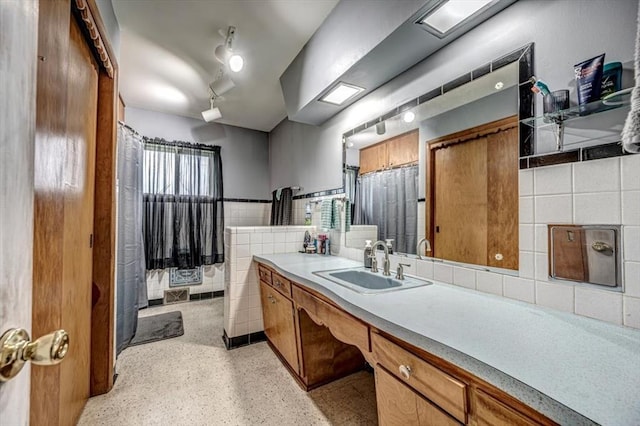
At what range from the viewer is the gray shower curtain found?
7.00 ft

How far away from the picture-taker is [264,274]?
2207mm

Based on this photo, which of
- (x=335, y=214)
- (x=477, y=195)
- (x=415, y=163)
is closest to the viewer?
(x=477, y=195)

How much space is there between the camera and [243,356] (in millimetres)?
2188

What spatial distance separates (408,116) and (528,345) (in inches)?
54.9

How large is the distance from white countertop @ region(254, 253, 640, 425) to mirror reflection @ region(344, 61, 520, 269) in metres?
0.31

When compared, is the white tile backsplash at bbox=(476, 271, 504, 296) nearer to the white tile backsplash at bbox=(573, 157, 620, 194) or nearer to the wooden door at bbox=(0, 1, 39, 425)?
the white tile backsplash at bbox=(573, 157, 620, 194)

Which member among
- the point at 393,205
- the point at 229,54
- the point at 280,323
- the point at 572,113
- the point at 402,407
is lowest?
the point at 280,323

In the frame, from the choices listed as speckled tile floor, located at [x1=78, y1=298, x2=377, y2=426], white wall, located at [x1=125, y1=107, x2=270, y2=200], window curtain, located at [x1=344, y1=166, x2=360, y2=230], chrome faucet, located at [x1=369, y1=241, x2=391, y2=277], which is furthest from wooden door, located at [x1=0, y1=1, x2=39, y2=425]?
white wall, located at [x1=125, y1=107, x2=270, y2=200]

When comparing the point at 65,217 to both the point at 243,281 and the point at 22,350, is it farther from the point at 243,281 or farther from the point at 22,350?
the point at 243,281

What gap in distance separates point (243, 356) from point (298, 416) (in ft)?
2.79

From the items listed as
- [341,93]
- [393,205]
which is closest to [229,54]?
[341,93]

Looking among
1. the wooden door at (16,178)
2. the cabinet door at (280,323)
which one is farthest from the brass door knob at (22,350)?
the cabinet door at (280,323)

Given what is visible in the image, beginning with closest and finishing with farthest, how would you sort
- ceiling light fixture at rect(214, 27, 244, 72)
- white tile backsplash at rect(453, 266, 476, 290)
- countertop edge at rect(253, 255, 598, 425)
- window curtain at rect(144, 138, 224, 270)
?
1. countertop edge at rect(253, 255, 598, 425)
2. white tile backsplash at rect(453, 266, 476, 290)
3. ceiling light fixture at rect(214, 27, 244, 72)
4. window curtain at rect(144, 138, 224, 270)

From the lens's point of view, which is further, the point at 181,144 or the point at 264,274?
the point at 181,144
